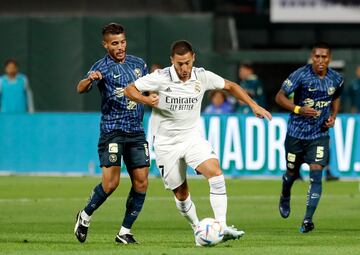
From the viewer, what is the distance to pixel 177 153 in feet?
45.8

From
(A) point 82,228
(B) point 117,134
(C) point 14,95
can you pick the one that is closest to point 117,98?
(B) point 117,134

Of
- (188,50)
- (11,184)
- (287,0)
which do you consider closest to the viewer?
(188,50)

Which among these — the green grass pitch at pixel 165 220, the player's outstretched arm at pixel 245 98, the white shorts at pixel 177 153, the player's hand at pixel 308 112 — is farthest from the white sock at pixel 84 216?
the player's hand at pixel 308 112

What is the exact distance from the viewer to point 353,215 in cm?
1823

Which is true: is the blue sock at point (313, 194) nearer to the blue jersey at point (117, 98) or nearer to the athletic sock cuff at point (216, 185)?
the athletic sock cuff at point (216, 185)

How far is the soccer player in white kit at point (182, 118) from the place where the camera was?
13.6 meters

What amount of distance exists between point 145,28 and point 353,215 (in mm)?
13330

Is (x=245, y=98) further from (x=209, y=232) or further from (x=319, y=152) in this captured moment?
(x=319, y=152)

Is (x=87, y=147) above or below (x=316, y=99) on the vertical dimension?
below

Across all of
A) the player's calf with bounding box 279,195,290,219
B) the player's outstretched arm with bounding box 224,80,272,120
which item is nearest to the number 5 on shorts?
the player's calf with bounding box 279,195,290,219

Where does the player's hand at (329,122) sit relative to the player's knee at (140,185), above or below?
above

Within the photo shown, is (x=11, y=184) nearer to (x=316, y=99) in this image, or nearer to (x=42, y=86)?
(x=42, y=86)

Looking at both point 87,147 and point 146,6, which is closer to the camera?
point 87,147

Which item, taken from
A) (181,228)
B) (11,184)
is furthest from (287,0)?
(181,228)
